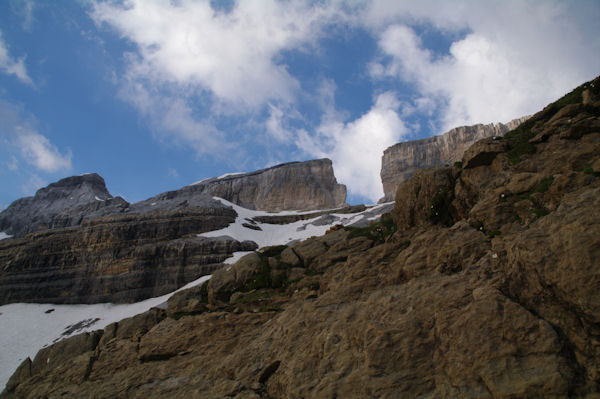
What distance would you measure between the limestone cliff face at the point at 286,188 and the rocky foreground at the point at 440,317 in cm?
8694

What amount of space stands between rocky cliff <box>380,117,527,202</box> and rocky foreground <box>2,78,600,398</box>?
268 ft

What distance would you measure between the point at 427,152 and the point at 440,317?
101m

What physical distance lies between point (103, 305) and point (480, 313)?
5739cm

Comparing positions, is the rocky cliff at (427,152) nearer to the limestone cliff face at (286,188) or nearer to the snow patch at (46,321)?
the limestone cliff face at (286,188)

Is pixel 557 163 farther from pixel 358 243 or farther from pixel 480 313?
pixel 358 243

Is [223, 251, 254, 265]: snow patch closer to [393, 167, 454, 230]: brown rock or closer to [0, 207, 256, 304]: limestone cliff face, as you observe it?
[0, 207, 256, 304]: limestone cliff face

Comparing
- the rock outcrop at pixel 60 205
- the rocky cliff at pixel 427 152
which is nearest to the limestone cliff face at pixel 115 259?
the rock outcrop at pixel 60 205

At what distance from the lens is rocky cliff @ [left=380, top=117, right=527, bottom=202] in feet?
302

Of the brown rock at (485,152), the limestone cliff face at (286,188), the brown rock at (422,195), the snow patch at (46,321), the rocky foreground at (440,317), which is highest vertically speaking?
the limestone cliff face at (286,188)

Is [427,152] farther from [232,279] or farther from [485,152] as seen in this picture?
[232,279]

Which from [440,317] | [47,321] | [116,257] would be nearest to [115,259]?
[116,257]

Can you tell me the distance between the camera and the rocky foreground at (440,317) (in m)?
6.79

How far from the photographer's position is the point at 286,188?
109m

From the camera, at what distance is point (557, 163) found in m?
12.9
